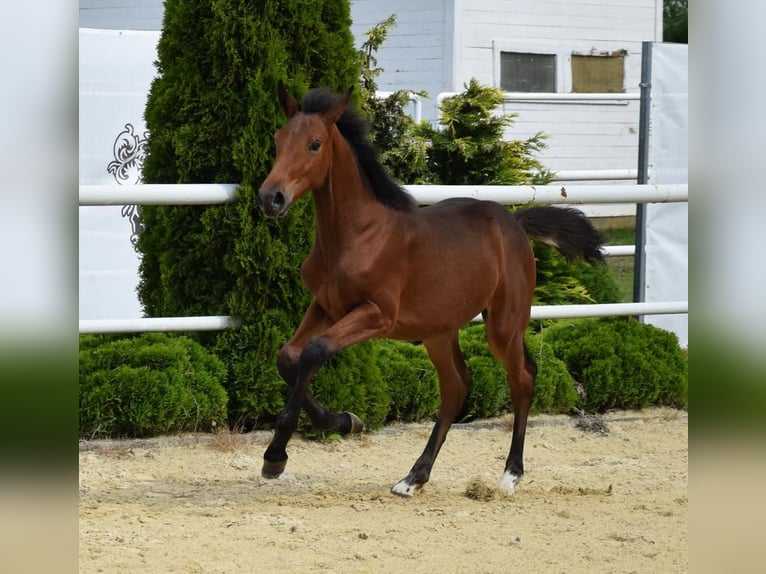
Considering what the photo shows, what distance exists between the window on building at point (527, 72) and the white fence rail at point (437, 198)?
343 inches

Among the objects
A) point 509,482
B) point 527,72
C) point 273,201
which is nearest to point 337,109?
point 273,201

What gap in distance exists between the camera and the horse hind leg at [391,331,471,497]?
4809mm

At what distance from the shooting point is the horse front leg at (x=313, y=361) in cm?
398

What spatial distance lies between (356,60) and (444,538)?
3114mm

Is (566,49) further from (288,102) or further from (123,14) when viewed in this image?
(288,102)

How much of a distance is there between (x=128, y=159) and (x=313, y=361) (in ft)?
15.8

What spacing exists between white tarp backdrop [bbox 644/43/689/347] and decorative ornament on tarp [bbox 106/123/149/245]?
3.98 meters

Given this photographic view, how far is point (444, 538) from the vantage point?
405 cm

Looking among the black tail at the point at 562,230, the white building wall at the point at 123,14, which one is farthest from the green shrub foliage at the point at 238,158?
the white building wall at the point at 123,14

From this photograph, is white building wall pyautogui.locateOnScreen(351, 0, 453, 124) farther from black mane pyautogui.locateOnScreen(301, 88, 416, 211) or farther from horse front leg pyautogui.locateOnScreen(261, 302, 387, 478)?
horse front leg pyautogui.locateOnScreen(261, 302, 387, 478)

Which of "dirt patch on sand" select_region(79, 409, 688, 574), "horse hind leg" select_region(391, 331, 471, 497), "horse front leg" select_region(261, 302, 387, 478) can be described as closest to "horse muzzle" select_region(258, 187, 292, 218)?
"horse front leg" select_region(261, 302, 387, 478)

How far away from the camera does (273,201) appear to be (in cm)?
367

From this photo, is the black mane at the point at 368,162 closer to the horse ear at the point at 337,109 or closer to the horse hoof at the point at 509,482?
the horse ear at the point at 337,109

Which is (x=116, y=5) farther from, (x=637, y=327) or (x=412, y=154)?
(x=637, y=327)
